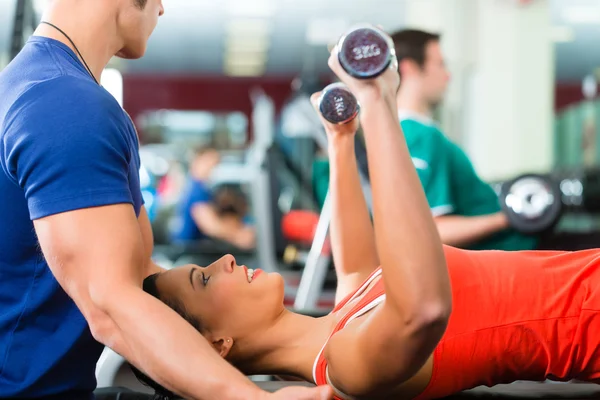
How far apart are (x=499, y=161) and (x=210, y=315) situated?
228 inches

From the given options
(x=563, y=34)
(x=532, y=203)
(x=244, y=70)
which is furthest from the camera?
(x=244, y=70)

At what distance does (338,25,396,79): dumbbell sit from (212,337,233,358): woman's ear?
2.41 ft

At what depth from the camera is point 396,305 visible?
1025 mm

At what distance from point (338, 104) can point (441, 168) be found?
1055 mm

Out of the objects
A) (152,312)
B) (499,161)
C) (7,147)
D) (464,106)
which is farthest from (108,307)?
(464,106)

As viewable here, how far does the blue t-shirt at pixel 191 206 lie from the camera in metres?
6.09

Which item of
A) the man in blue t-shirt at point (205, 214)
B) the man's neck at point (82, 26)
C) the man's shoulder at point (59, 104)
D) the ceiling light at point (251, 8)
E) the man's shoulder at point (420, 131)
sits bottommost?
the man in blue t-shirt at point (205, 214)

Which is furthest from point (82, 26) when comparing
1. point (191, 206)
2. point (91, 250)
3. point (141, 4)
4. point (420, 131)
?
point (191, 206)

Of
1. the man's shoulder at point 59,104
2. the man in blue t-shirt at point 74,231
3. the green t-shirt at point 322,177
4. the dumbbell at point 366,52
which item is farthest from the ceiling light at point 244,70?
the dumbbell at point 366,52

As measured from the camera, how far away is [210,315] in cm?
150

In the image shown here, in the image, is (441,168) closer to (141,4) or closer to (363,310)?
(363,310)

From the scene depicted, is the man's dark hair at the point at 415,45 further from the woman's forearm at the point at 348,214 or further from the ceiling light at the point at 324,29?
the ceiling light at the point at 324,29

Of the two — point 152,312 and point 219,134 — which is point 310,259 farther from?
point 219,134

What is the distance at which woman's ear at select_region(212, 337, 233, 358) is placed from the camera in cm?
150
